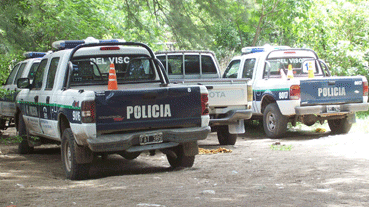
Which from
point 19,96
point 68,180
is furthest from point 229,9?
point 19,96

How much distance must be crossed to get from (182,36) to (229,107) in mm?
2239

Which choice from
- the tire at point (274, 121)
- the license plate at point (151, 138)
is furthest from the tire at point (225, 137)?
the license plate at point (151, 138)

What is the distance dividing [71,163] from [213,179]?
205cm

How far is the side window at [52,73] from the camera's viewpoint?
926 cm

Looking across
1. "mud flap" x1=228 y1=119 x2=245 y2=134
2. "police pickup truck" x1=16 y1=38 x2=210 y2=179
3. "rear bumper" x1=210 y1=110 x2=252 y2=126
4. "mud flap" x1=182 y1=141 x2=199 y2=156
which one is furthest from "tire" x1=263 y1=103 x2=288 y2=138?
"mud flap" x1=182 y1=141 x2=199 y2=156

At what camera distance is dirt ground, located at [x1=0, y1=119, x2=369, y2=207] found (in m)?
6.04

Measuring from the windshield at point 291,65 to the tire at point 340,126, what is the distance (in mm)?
1374

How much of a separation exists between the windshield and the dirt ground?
9.24ft

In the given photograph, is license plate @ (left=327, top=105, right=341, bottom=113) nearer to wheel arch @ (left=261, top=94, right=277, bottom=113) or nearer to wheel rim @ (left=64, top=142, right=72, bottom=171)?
wheel arch @ (left=261, top=94, right=277, bottom=113)

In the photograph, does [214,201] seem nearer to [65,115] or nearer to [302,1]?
[65,115]

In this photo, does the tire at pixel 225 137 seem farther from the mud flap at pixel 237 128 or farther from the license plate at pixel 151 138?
the license plate at pixel 151 138

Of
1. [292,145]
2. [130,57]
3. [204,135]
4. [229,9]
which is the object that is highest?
[229,9]

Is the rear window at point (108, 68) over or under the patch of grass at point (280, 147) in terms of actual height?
over

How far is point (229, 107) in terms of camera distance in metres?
11.3
